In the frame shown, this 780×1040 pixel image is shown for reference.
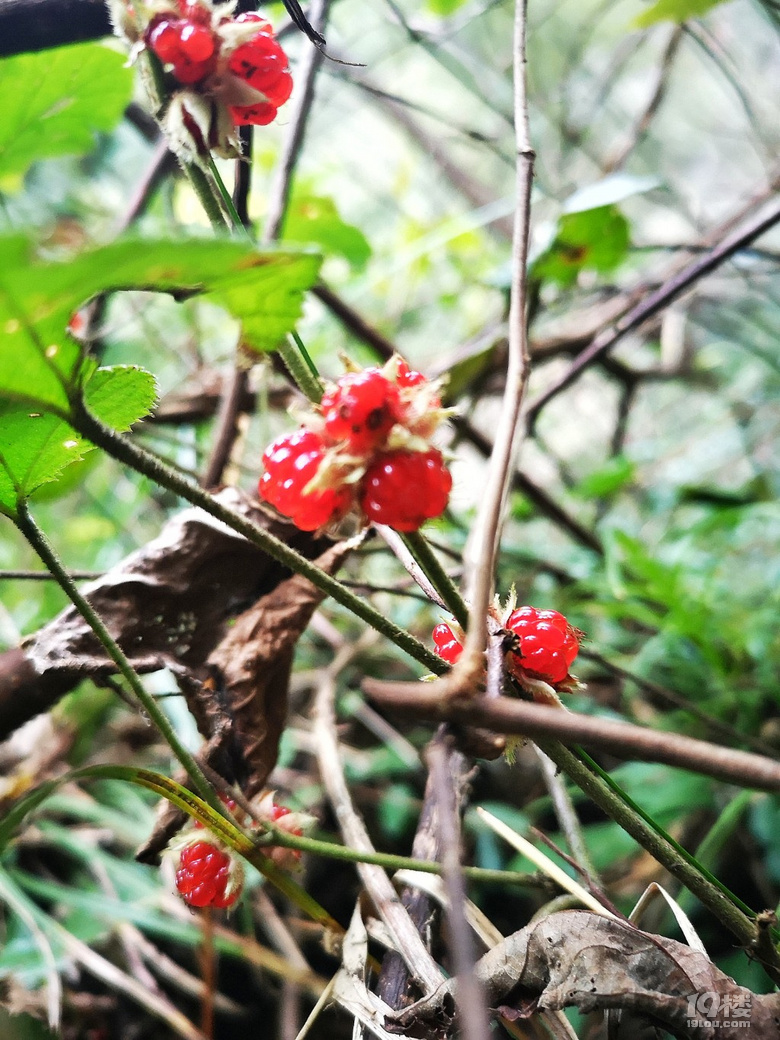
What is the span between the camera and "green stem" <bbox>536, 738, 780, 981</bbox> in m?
0.41

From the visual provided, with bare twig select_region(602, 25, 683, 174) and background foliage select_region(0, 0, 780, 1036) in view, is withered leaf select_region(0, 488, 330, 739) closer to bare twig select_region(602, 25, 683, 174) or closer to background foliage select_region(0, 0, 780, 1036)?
background foliage select_region(0, 0, 780, 1036)

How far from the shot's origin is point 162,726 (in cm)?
46

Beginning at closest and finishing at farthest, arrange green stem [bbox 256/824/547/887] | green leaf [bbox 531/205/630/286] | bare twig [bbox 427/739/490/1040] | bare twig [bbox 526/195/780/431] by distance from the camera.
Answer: bare twig [bbox 427/739/490/1040] → green stem [bbox 256/824/547/887] → bare twig [bbox 526/195/780/431] → green leaf [bbox 531/205/630/286]

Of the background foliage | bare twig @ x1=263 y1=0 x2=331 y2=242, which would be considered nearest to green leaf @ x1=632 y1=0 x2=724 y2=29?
the background foliage

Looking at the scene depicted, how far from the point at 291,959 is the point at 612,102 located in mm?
2788

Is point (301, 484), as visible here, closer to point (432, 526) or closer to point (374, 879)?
point (432, 526)

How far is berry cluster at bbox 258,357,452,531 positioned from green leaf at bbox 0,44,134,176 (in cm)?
60

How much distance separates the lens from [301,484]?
0.38 meters

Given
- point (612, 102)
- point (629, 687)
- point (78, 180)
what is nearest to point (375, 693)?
point (629, 687)

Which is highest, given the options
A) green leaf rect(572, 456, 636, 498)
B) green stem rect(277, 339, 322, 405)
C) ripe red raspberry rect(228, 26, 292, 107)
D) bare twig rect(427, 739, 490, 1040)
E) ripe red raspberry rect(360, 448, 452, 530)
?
ripe red raspberry rect(228, 26, 292, 107)

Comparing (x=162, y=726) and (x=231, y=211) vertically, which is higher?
(x=231, y=211)

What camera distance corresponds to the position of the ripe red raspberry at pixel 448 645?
449 millimetres

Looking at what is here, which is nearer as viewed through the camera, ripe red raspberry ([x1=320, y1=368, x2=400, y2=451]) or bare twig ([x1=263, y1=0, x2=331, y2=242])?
ripe red raspberry ([x1=320, y1=368, x2=400, y2=451])

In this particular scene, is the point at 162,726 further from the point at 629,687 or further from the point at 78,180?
the point at 78,180
